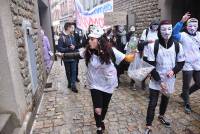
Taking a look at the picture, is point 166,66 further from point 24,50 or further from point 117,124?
point 24,50

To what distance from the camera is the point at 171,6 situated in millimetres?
9773

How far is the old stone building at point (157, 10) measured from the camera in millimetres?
9761

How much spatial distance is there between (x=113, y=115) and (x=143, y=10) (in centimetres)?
761

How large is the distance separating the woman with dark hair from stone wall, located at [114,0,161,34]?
679cm

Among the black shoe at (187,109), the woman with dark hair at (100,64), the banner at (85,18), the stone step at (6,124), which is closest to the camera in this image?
the stone step at (6,124)

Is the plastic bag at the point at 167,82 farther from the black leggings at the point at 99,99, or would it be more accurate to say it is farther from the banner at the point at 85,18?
the banner at the point at 85,18

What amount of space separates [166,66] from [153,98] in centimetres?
57

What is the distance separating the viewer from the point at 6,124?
3666mm

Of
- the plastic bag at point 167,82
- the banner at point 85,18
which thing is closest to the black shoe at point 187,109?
the plastic bag at point 167,82

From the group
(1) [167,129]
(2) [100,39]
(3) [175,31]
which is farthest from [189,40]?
(2) [100,39]

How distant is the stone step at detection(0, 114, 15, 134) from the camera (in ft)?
11.6

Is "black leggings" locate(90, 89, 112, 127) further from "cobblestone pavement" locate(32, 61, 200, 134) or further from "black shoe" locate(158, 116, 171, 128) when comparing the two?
"black shoe" locate(158, 116, 171, 128)

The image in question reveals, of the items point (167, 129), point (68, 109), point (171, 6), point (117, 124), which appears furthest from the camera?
point (171, 6)

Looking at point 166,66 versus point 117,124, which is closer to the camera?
point 166,66
